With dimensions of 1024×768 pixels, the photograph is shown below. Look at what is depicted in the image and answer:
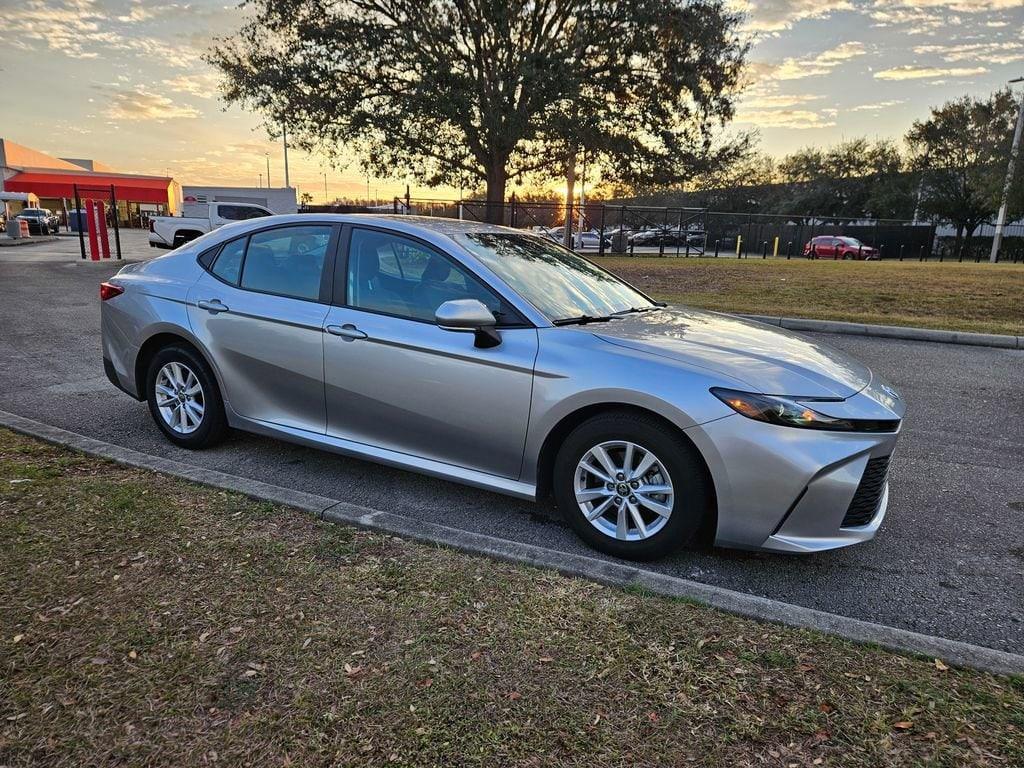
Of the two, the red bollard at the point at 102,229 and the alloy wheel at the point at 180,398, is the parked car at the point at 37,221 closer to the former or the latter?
the red bollard at the point at 102,229

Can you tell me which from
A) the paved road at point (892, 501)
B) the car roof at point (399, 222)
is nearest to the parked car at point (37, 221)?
the paved road at point (892, 501)

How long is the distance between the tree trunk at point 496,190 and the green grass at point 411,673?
57.5 ft

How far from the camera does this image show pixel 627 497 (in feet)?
10.3

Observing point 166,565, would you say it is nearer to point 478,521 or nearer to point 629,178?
point 478,521

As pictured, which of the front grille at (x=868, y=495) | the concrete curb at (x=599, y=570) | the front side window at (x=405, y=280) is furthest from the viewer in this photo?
the front side window at (x=405, y=280)

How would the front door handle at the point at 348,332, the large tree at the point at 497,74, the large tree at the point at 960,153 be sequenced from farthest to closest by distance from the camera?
the large tree at the point at 960,153 < the large tree at the point at 497,74 < the front door handle at the point at 348,332

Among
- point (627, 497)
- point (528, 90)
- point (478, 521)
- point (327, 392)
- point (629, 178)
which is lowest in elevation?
point (478, 521)

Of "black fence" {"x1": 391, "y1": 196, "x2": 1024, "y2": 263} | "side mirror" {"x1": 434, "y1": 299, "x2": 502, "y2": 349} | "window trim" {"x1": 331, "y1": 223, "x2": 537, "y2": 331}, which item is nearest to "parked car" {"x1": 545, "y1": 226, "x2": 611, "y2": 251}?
"black fence" {"x1": 391, "y1": 196, "x2": 1024, "y2": 263}

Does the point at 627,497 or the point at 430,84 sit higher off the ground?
the point at 430,84

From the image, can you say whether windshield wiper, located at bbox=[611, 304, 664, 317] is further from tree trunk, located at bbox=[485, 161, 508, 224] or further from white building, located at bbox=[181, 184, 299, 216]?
white building, located at bbox=[181, 184, 299, 216]

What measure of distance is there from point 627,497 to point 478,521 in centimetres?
91

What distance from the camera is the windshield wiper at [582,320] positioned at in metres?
3.50

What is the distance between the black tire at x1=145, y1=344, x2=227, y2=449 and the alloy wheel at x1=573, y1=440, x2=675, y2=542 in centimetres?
248

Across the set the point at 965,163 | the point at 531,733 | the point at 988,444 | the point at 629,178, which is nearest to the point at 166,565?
the point at 531,733
